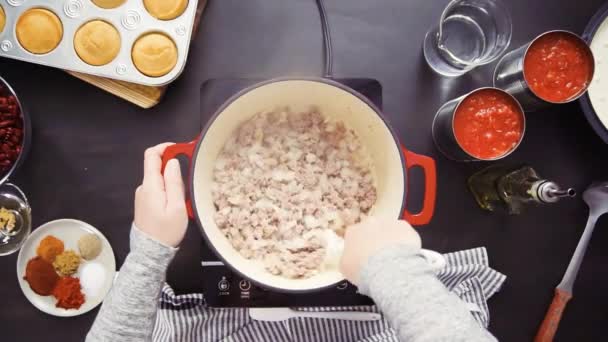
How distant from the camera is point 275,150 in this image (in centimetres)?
91

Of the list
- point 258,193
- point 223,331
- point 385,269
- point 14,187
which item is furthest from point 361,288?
point 14,187

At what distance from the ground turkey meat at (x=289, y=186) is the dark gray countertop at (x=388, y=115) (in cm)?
17

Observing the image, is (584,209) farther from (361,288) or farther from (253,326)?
(253,326)

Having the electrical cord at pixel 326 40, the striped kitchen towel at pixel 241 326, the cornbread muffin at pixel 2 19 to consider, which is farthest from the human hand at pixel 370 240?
the cornbread muffin at pixel 2 19

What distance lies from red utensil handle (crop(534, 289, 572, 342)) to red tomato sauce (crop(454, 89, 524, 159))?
0.37 meters

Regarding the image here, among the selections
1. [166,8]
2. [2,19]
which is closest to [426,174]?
[166,8]

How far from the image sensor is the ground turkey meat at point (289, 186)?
87cm

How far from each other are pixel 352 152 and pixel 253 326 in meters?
0.40

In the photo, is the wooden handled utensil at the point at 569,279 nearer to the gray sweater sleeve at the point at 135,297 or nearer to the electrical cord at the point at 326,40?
the electrical cord at the point at 326,40

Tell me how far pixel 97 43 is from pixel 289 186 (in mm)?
466

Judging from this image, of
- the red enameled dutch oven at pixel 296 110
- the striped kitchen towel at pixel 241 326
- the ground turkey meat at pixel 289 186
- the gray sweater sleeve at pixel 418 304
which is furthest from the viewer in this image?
the striped kitchen towel at pixel 241 326

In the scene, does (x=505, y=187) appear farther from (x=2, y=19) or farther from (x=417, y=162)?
(x=2, y=19)

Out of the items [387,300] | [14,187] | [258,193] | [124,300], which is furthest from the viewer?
[14,187]

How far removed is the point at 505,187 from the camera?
999mm
